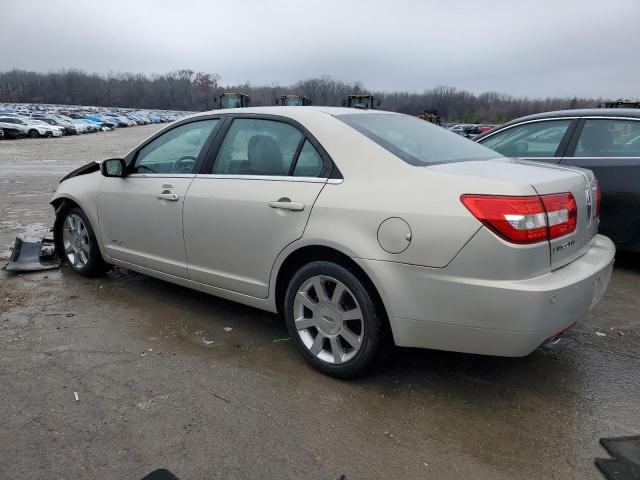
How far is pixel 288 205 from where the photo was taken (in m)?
3.10

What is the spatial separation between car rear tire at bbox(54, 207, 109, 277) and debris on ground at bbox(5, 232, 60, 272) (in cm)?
26

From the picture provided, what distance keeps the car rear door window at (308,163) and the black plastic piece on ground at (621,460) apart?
2.06 metres

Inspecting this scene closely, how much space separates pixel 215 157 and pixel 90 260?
6.17ft

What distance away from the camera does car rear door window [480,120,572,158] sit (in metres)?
5.35

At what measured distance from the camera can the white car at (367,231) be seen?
2.50 meters

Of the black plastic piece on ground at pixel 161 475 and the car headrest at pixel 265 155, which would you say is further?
the car headrest at pixel 265 155

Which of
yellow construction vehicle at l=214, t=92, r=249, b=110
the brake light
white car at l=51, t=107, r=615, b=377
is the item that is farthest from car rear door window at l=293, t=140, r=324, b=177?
yellow construction vehicle at l=214, t=92, r=249, b=110

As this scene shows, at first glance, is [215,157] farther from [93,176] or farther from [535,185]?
[535,185]

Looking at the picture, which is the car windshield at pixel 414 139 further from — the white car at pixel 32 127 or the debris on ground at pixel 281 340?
the white car at pixel 32 127

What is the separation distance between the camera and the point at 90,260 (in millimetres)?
4742

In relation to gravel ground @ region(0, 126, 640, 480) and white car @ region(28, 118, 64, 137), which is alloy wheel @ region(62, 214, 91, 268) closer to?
gravel ground @ region(0, 126, 640, 480)

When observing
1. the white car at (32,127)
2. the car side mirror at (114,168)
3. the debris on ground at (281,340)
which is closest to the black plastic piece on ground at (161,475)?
the debris on ground at (281,340)

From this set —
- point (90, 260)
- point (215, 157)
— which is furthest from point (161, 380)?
point (90, 260)

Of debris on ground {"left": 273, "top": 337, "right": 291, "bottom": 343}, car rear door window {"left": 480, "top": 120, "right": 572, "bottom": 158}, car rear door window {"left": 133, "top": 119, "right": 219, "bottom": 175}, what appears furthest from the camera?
car rear door window {"left": 480, "top": 120, "right": 572, "bottom": 158}
